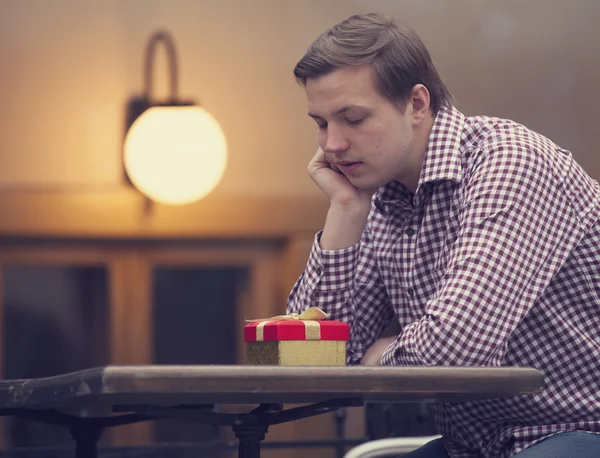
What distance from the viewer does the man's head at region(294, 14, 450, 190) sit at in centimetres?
194

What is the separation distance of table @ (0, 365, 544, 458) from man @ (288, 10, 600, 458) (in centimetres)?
21

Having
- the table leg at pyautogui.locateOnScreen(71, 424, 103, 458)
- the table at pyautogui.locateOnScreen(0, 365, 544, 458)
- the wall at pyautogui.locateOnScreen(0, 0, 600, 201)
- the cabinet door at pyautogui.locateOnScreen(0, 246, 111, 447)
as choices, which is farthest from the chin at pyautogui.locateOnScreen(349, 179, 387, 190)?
the cabinet door at pyautogui.locateOnScreen(0, 246, 111, 447)

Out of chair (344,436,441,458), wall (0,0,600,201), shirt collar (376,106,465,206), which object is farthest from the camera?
wall (0,0,600,201)

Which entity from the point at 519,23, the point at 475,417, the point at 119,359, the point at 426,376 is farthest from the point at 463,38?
the point at 426,376

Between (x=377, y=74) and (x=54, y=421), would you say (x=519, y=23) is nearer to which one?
(x=377, y=74)

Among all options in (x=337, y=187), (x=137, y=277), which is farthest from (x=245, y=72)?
(x=337, y=187)

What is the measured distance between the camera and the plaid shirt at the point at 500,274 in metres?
1.71

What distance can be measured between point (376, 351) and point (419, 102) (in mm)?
455

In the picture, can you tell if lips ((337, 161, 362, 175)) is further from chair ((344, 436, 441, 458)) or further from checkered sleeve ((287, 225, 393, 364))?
chair ((344, 436, 441, 458))

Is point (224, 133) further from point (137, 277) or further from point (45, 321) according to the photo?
point (45, 321)

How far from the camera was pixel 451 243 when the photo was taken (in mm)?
1935

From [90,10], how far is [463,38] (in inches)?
62.3

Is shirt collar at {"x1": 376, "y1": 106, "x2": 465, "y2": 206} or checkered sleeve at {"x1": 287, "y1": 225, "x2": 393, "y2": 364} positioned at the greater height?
shirt collar at {"x1": 376, "y1": 106, "x2": 465, "y2": 206}

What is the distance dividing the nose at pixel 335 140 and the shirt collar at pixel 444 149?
0.14 meters
